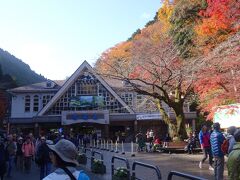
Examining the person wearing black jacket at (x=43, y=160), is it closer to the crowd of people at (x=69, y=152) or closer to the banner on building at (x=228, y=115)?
the crowd of people at (x=69, y=152)

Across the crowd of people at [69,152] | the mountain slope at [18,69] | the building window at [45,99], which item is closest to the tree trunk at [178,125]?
the crowd of people at [69,152]

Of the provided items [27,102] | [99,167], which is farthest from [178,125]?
[27,102]

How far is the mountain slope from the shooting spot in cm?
8050

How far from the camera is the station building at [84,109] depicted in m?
38.3

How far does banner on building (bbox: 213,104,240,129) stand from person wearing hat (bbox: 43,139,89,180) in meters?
16.7

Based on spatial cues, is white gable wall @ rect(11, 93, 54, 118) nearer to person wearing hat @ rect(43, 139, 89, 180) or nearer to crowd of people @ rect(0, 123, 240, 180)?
crowd of people @ rect(0, 123, 240, 180)

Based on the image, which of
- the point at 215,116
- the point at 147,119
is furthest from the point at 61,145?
the point at 147,119

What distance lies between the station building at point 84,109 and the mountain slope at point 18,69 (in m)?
38.5

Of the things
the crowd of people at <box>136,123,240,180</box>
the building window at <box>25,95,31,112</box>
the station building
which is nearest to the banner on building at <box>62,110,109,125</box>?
the station building

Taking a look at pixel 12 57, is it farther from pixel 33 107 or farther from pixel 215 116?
pixel 215 116

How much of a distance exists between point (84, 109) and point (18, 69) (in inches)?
2076

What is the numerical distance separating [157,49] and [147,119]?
622 inches

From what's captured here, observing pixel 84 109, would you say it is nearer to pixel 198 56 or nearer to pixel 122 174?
pixel 198 56

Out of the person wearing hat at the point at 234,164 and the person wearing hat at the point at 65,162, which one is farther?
the person wearing hat at the point at 234,164
